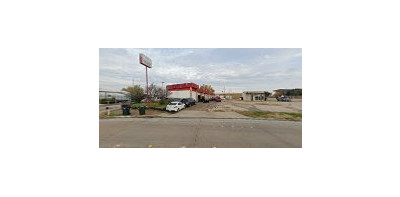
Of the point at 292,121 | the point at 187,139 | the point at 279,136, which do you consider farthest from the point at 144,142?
the point at 292,121

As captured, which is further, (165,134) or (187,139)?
(165,134)

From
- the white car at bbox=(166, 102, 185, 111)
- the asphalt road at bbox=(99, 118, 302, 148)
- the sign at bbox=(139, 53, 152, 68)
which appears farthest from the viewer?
the white car at bbox=(166, 102, 185, 111)

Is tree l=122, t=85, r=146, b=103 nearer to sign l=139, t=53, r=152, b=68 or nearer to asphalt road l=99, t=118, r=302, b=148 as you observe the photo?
sign l=139, t=53, r=152, b=68

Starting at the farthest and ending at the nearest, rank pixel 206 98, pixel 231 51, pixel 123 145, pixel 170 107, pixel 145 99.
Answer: pixel 206 98 < pixel 145 99 < pixel 170 107 < pixel 231 51 < pixel 123 145

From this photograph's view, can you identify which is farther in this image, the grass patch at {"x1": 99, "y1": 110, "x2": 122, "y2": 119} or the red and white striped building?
the red and white striped building

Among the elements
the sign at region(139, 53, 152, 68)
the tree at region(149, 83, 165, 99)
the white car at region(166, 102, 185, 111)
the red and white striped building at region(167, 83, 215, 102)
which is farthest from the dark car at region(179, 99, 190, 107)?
the sign at region(139, 53, 152, 68)

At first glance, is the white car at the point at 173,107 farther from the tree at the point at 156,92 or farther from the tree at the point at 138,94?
the tree at the point at 156,92

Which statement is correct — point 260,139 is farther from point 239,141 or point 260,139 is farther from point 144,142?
point 144,142

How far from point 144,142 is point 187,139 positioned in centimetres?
126

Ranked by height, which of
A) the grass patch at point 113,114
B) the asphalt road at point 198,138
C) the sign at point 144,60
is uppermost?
the sign at point 144,60

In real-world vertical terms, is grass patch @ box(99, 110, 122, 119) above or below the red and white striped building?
below

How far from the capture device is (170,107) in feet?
29.4

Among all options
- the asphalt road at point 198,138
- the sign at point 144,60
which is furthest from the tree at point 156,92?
the asphalt road at point 198,138

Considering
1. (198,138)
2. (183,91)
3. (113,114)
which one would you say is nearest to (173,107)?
(183,91)
